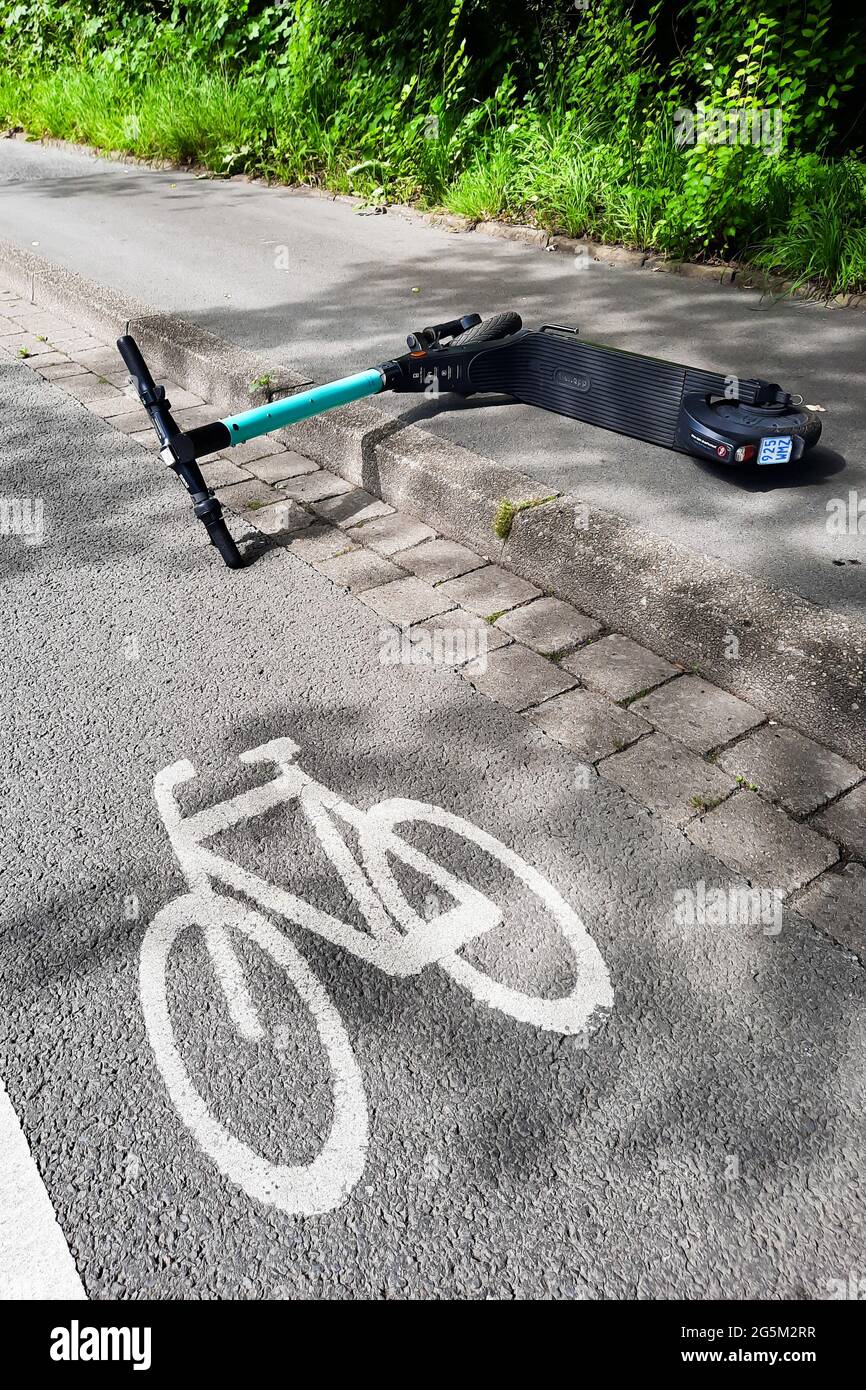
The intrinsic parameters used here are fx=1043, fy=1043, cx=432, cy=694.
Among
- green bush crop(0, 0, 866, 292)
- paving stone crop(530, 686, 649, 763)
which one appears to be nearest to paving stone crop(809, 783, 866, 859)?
paving stone crop(530, 686, 649, 763)

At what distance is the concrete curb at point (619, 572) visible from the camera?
111 inches

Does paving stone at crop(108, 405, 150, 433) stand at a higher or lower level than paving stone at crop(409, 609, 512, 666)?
higher

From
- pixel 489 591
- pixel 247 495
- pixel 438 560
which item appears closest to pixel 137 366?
pixel 247 495

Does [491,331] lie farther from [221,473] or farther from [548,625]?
[548,625]

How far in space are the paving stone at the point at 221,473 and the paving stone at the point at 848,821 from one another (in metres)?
2.97

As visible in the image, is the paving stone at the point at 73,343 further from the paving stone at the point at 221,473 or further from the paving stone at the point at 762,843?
the paving stone at the point at 762,843

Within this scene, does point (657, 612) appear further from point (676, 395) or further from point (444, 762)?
point (676, 395)

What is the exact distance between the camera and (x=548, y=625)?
3414 millimetres

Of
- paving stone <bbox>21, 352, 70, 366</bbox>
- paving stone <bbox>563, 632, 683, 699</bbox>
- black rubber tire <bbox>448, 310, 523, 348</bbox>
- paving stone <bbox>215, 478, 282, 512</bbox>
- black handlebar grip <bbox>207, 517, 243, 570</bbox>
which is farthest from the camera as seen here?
paving stone <bbox>21, 352, 70, 366</bbox>

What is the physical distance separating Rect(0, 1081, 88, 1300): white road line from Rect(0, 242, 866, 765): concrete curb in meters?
2.12

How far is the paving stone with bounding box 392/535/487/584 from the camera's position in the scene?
12.4 feet

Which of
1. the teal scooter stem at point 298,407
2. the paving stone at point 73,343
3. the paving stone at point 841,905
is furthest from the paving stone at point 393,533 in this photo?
the paving stone at point 73,343

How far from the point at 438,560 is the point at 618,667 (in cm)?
98

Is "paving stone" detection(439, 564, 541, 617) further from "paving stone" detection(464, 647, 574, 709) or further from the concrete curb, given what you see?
"paving stone" detection(464, 647, 574, 709)
